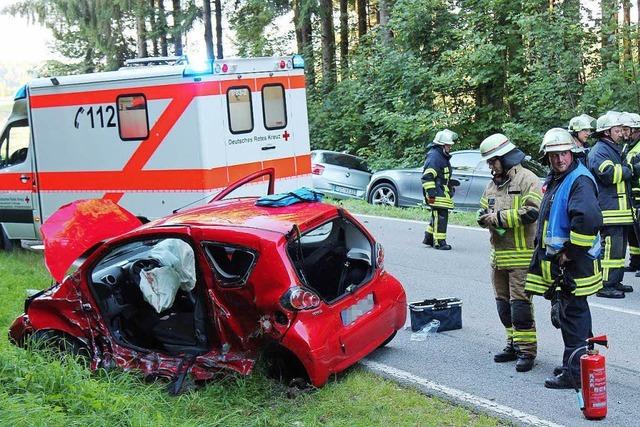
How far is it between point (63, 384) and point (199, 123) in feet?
16.7

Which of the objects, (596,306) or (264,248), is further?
(596,306)

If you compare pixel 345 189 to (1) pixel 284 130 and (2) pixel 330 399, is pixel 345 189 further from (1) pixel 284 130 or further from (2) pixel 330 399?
(2) pixel 330 399

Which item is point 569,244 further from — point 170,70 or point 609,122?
point 170,70

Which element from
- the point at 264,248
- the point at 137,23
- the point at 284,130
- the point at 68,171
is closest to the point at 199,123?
the point at 284,130

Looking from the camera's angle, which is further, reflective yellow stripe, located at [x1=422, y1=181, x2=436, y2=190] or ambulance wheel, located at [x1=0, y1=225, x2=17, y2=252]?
ambulance wheel, located at [x1=0, y1=225, x2=17, y2=252]

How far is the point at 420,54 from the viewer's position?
2147 centimetres

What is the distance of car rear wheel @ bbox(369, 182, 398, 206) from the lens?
50.9 ft

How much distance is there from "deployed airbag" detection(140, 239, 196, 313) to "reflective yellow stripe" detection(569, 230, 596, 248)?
268 centimetres

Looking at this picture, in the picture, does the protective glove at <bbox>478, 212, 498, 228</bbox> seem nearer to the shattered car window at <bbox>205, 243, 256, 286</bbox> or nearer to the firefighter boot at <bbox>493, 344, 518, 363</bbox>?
the firefighter boot at <bbox>493, 344, 518, 363</bbox>

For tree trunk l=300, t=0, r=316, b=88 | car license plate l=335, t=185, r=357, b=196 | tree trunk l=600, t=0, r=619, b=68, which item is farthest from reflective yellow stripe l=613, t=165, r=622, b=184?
tree trunk l=300, t=0, r=316, b=88

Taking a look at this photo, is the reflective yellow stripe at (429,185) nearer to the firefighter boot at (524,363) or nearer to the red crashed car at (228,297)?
the red crashed car at (228,297)

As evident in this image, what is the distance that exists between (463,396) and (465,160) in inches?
363

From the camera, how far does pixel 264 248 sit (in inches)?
207

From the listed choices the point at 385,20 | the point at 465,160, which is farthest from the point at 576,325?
the point at 385,20
